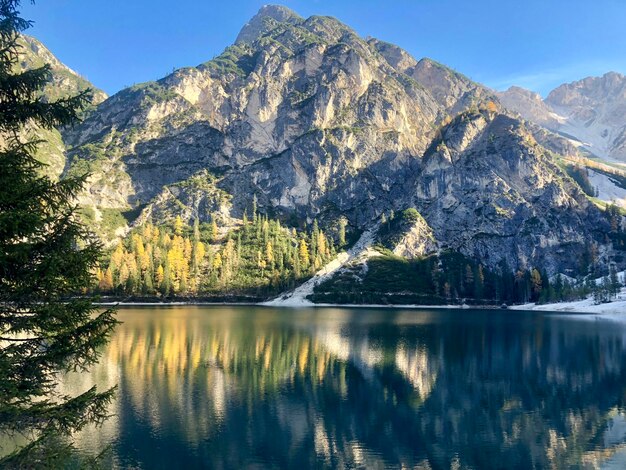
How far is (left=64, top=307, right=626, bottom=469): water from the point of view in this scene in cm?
3534

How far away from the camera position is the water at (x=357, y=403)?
35.3 metres

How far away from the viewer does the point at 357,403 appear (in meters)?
49.0

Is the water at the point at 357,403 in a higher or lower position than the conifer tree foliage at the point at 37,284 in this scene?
lower

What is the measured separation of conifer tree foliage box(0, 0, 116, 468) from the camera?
12922 millimetres

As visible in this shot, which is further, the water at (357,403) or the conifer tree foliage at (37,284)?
the water at (357,403)

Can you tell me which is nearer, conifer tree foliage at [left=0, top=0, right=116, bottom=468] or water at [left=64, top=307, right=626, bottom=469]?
conifer tree foliage at [left=0, top=0, right=116, bottom=468]

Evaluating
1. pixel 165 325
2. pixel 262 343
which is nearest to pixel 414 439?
pixel 262 343

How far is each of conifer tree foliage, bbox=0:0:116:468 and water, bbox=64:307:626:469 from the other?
21291mm

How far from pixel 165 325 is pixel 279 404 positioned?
6989 centimetres

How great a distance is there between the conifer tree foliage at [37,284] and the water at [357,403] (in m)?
21.3

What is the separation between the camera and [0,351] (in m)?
13.4

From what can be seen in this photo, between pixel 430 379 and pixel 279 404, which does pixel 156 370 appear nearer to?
pixel 279 404

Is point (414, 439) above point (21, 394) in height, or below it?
below

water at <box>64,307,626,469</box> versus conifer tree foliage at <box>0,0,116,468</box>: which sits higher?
conifer tree foliage at <box>0,0,116,468</box>
